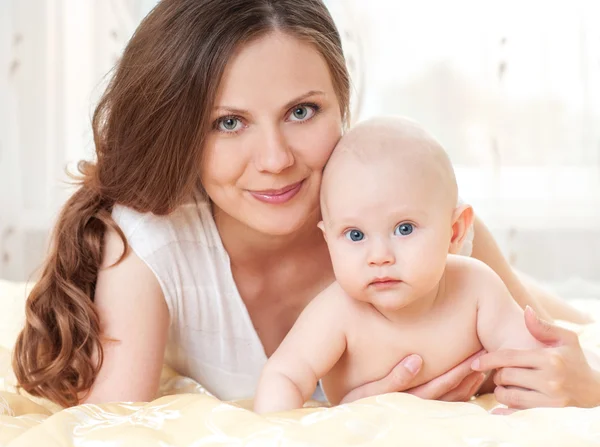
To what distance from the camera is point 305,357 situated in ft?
4.89

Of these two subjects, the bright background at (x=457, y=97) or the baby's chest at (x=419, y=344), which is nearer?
the baby's chest at (x=419, y=344)

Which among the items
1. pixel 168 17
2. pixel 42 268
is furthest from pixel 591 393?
pixel 42 268

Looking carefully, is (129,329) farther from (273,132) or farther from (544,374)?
(544,374)

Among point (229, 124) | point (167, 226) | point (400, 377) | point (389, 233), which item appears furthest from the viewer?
point (167, 226)

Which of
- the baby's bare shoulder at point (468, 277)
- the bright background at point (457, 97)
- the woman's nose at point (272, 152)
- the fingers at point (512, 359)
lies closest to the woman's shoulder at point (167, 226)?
the woman's nose at point (272, 152)

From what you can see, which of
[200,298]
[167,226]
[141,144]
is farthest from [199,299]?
[141,144]

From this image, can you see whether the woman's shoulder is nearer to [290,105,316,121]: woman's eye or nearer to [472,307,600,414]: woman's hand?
[290,105,316,121]: woman's eye

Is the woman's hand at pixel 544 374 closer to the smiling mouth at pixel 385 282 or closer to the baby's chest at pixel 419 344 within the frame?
the baby's chest at pixel 419 344

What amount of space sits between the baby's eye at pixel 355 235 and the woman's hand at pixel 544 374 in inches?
11.9

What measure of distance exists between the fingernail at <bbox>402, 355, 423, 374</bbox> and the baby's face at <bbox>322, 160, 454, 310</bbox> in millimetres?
140

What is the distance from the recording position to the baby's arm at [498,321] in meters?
1.51

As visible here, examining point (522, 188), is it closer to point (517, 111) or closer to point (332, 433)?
point (517, 111)

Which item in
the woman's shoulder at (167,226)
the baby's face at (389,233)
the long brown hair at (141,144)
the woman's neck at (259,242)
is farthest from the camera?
the woman's neck at (259,242)

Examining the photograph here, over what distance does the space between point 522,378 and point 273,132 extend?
24.2 inches
